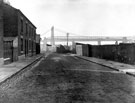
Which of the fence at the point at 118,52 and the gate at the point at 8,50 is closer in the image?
the gate at the point at 8,50

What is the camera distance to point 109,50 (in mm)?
25641

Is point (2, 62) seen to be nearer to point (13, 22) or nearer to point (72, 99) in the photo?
A: point (13, 22)

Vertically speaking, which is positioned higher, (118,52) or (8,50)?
(8,50)

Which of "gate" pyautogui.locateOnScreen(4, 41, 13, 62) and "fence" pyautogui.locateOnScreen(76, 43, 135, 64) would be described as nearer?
"gate" pyautogui.locateOnScreen(4, 41, 13, 62)

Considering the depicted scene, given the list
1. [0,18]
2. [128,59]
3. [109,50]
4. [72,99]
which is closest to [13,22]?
[0,18]

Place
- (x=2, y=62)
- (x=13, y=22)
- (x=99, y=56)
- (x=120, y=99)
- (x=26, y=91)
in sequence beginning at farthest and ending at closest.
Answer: (x=99, y=56) < (x=13, y=22) < (x=2, y=62) < (x=26, y=91) < (x=120, y=99)

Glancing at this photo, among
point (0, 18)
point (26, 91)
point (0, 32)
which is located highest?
point (0, 18)

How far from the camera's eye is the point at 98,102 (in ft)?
18.6

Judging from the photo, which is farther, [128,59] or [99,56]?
[99,56]

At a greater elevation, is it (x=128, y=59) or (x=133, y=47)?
(x=133, y=47)

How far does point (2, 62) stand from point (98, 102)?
13.8 metres

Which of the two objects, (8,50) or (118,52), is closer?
(8,50)

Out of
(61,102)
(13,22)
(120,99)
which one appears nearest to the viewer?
(61,102)

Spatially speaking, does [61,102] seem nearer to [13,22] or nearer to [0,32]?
[0,32]
